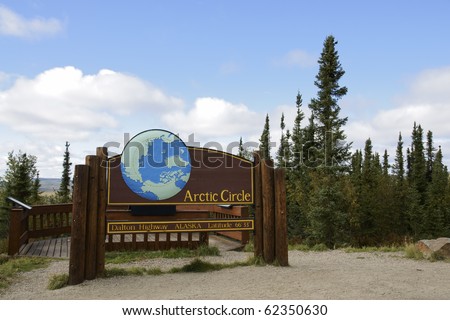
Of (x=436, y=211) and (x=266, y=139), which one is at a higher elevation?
(x=266, y=139)

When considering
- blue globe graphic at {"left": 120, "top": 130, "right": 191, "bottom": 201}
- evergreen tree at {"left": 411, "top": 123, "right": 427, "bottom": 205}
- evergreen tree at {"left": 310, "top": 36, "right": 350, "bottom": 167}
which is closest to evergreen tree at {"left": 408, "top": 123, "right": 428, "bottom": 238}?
evergreen tree at {"left": 411, "top": 123, "right": 427, "bottom": 205}

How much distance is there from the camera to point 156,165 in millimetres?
7777

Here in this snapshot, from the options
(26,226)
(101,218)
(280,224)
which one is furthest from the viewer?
(26,226)

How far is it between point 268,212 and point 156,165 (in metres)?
2.51

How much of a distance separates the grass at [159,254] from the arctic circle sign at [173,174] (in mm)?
2230

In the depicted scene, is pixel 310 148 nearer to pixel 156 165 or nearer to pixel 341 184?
pixel 341 184

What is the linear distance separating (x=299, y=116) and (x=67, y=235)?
5302 centimetres

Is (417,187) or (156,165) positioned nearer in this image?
(156,165)

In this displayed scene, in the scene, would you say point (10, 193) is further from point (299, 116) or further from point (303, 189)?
point (299, 116)

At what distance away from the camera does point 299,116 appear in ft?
205

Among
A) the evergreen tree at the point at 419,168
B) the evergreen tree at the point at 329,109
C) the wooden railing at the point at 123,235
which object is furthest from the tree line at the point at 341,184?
the wooden railing at the point at 123,235

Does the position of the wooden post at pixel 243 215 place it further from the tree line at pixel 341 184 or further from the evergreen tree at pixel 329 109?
the evergreen tree at pixel 329 109

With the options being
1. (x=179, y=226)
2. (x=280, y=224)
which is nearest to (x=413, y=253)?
(x=280, y=224)

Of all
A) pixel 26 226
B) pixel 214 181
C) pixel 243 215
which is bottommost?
pixel 26 226
